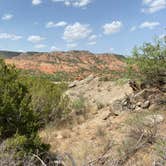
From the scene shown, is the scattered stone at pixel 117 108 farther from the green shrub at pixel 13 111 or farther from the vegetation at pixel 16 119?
the green shrub at pixel 13 111

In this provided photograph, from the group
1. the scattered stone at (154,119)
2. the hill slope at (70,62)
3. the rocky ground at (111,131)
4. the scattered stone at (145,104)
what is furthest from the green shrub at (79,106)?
the hill slope at (70,62)

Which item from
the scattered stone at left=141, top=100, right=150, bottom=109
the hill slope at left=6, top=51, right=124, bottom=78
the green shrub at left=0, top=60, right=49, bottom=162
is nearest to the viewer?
the green shrub at left=0, top=60, right=49, bottom=162

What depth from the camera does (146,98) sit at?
1345 cm

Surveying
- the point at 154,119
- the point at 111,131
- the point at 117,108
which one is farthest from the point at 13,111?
the point at 117,108

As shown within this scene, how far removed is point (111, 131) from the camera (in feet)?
39.5

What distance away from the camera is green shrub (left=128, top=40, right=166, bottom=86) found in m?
12.6

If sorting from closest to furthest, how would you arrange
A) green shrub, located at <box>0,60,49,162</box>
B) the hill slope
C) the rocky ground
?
the rocky ground, green shrub, located at <box>0,60,49,162</box>, the hill slope

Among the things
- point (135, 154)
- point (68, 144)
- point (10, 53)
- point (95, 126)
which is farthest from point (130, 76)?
point (10, 53)

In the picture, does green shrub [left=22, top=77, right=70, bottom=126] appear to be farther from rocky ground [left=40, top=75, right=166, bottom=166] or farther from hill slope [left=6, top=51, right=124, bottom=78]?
hill slope [left=6, top=51, right=124, bottom=78]

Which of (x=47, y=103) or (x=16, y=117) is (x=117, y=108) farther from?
(x=16, y=117)

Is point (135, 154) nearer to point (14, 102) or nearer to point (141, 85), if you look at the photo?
point (14, 102)

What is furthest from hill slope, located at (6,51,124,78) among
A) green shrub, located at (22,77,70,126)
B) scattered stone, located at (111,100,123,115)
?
scattered stone, located at (111,100,123,115)

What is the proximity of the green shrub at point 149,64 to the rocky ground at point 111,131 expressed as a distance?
700 mm

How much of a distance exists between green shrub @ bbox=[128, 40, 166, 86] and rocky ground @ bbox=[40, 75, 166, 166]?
70 cm
